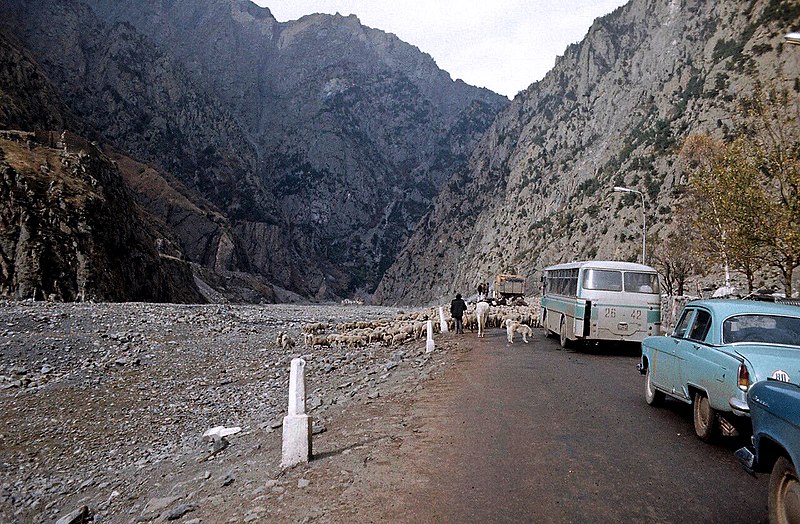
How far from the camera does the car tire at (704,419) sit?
7.57 meters

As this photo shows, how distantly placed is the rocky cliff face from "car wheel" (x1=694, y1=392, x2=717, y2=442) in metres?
75.7

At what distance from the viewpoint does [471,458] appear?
23.0 ft

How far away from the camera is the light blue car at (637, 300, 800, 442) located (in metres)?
6.64

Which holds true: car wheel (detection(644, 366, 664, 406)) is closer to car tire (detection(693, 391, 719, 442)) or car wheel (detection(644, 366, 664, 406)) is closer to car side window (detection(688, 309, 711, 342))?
car tire (detection(693, 391, 719, 442))

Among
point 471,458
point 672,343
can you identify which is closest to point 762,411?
point 471,458

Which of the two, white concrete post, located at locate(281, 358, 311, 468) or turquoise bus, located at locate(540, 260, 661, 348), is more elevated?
turquoise bus, located at locate(540, 260, 661, 348)

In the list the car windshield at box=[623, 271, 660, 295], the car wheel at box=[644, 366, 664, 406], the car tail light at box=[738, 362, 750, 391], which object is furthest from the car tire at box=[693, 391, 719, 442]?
the car windshield at box=[623, 271, 660, 295]

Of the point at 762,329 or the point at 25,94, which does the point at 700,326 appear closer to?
the point at 762,329

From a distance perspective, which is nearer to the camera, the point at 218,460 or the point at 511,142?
the point at 218,460

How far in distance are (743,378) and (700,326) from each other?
1.77m

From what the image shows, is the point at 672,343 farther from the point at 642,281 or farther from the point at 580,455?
the point at 642,281

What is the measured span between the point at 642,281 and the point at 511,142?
367 feet

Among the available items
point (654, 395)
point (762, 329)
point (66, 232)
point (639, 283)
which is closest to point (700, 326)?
point (762, 329)

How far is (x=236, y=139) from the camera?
143m
